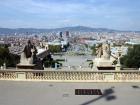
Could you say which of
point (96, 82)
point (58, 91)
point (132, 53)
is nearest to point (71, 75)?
point (96, 82)

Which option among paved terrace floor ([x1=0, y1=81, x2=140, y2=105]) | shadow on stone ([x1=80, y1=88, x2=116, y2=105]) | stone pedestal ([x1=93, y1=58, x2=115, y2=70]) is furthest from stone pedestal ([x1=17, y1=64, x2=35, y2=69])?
shadow on stone ([x1=80, y1=88, x2=116, y2=105])

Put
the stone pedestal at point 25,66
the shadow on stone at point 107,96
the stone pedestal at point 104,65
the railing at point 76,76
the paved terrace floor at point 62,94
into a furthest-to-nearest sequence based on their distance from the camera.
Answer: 1. the stone pedestal at point 104,65
2. the stone pedestal at point 25,66
3. the railing at point 76,76
4. the shadow on stone at point 107,96
5. the paved terrace floor at point 62,94

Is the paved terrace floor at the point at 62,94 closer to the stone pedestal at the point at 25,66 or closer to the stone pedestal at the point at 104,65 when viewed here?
the stone pedestal at the point at 25,66

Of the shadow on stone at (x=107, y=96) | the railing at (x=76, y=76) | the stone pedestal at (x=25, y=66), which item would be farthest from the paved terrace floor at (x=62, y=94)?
the stone pedestal at (x=25, y=66)

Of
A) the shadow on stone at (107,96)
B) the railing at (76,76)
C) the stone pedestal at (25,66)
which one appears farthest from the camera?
the stone pedestal at (25,66)

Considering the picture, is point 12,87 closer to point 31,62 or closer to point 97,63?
point 31,62

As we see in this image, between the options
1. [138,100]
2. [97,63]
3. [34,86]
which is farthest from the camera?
[97,63]

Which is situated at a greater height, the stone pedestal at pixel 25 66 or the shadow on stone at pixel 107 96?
the stone pedestal at pixel 25 66
